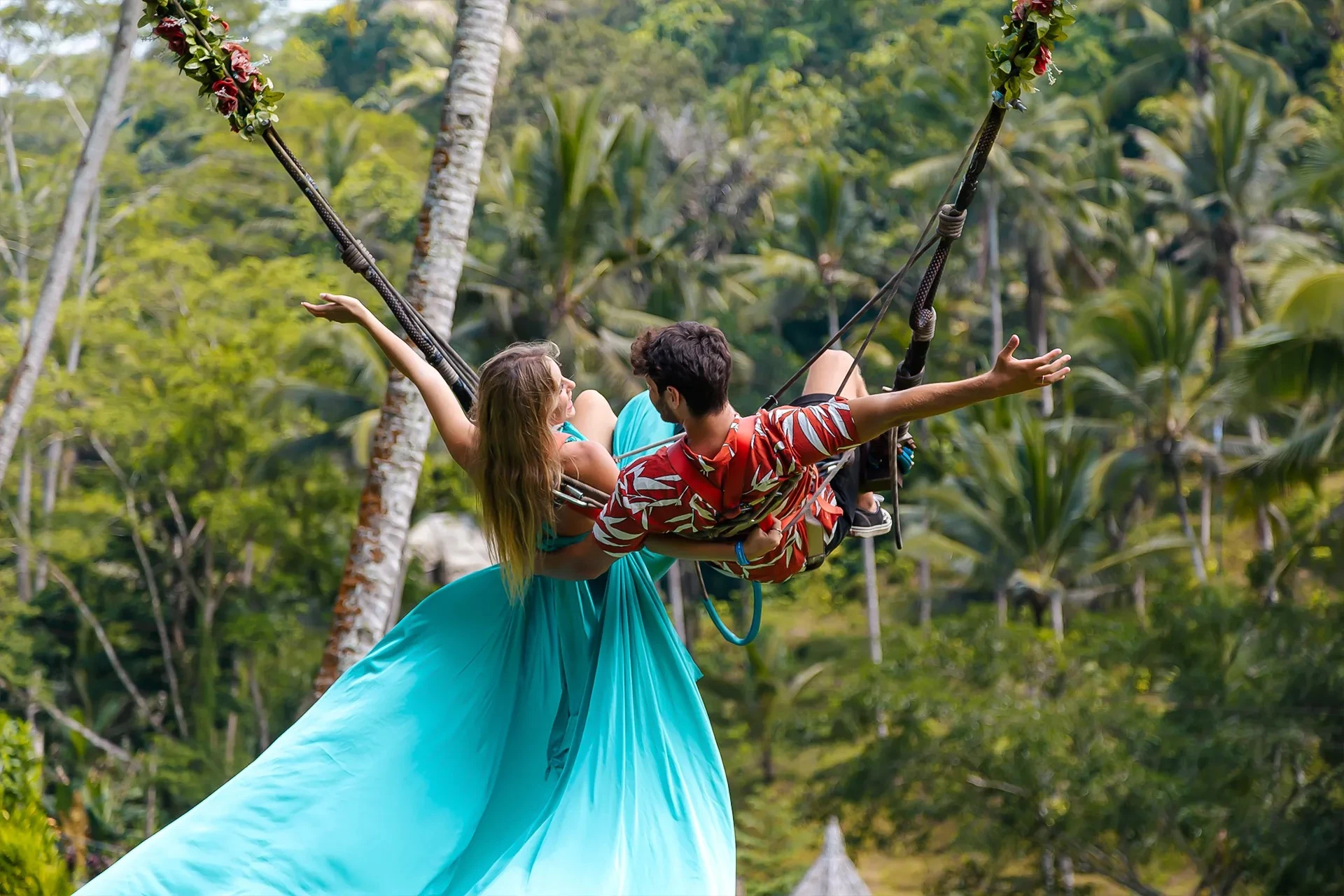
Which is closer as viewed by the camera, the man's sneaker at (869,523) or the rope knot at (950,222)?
the rope knot at (950,222)

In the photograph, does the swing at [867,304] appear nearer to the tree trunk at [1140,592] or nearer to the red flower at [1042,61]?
the red flower at [1042,61]

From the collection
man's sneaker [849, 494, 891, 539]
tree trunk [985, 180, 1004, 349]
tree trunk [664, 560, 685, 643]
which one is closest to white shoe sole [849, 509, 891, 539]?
man's sneaker [849, 494, 891, 539]

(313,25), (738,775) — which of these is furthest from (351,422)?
(313,25)

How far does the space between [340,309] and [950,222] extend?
136 cm

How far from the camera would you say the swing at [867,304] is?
10.0 ft

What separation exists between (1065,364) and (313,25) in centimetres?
3908

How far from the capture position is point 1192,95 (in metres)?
26.6

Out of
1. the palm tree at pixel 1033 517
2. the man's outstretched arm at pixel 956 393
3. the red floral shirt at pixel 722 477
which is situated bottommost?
the palm tree at pixel 1033 517

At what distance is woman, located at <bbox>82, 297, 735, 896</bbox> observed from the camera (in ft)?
9.41

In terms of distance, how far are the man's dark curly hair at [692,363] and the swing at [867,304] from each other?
155 millimetres

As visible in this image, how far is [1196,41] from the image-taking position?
27.8 m

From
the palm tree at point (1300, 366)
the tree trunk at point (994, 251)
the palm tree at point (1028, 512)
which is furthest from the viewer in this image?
the tree trunk at point (994, 251)

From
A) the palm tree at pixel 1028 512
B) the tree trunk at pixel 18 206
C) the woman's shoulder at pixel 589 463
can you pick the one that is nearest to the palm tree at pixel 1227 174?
the palm tree at pixel 1028 512

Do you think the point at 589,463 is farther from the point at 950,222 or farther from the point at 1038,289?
the point at 1038,289
